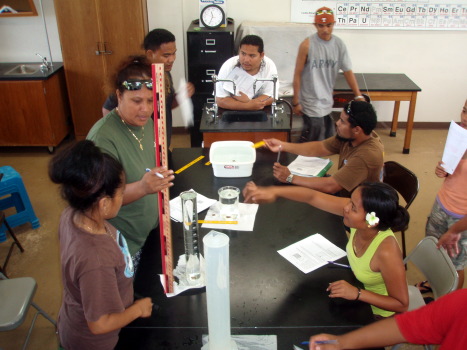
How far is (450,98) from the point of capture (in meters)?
5.27

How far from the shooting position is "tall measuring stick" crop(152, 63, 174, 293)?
4.47 ft

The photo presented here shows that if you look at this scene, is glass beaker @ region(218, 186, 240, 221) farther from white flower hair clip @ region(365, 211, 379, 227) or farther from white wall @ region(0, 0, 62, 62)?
white wall @ region(0, 0, 62, 62)

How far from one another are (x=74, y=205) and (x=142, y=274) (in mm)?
563

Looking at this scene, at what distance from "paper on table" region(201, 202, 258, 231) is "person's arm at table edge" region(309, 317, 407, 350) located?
0.72 metres

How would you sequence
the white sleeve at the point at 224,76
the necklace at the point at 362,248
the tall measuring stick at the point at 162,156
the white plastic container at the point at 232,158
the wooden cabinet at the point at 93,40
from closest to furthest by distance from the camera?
the tall measuring stick at the point at 162,156 < the necklace at the point at 362,248 < the white plastic container at the point at 232,158 < the white sleeve at the point at 224,76 < the wooden cabinet at the point at 93,40

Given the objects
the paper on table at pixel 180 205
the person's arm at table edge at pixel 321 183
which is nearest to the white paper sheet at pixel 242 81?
the person's arm at table edge at pixel 321 183

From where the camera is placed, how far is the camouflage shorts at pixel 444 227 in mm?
2362

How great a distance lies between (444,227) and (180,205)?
4.87ft

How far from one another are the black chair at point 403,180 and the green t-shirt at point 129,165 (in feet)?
4.86

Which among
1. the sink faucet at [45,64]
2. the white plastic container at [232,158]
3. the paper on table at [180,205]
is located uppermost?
the sink faucet at [45,64]

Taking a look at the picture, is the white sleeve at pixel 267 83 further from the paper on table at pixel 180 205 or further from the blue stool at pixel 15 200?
the blue stool at pixel 15 200

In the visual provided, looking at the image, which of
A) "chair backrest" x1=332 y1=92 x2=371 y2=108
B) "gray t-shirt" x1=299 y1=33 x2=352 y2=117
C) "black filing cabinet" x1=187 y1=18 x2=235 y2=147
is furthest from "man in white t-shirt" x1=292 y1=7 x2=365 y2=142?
"black filing cabinet" x1=187 y1=18 x2=235 y2=147

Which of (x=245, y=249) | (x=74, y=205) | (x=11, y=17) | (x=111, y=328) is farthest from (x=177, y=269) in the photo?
(x=11, y=17)

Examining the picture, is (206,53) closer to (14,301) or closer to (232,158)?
(232,158)
